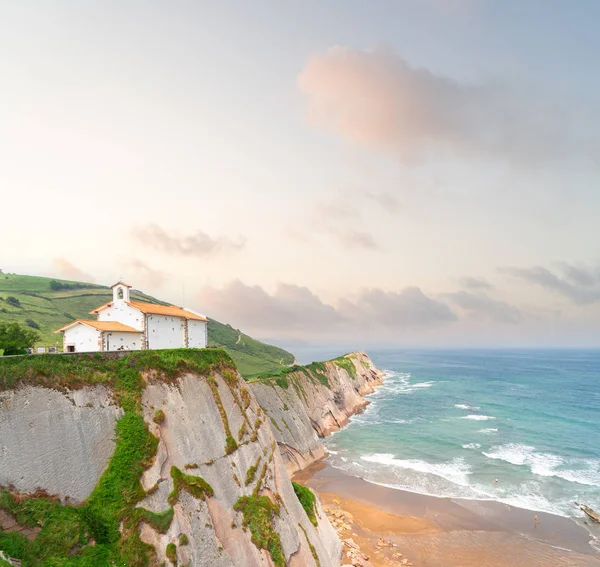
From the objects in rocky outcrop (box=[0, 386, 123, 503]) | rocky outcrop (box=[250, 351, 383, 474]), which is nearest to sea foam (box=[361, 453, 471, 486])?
rocky outcrop (box=[250, 351, 383, 474])

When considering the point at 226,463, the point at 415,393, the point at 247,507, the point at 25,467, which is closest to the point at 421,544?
the point at 247,507

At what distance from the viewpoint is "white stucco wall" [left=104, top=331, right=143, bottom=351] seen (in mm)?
30983

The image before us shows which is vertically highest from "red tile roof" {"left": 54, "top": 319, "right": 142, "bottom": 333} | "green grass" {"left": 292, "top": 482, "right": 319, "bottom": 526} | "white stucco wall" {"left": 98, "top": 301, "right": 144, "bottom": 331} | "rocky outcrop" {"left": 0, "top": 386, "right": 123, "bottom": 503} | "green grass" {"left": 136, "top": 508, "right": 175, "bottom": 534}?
"white stucco wall" {"left": 98, "top": 301, "right": 144, "bottom": 331}

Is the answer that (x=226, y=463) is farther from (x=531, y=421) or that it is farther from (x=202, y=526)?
(x=531, y=421)

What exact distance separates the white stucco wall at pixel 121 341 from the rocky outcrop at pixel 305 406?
20.2m

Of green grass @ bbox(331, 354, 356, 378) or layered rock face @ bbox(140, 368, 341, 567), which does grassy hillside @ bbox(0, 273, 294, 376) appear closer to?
green grass @ bbox(331, 354, 356, 378)

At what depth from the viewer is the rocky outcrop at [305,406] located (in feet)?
158

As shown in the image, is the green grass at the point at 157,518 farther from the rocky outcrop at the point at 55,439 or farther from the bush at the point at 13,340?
the bush at the point at 13,340

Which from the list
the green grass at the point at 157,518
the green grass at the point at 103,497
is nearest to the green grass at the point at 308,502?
the green grass at the point at 103,497

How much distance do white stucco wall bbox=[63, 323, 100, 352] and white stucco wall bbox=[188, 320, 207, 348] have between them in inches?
376

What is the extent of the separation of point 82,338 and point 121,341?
3.11 m

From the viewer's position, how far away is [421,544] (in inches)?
1230

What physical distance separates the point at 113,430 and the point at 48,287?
6492 inches

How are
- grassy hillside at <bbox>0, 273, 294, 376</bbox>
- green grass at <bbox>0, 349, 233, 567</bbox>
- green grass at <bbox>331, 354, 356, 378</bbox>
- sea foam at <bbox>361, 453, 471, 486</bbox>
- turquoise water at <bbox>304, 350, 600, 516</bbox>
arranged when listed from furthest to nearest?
grassy hillside at <bbox>0, 273, 294, 376</bbox> → green grass at <bbox>331, 354, 356, 378</bbox> → sea foam at <bbox>361, 453, 471, 486</bbox> → turquoise water at <bbox>304, 350, 600, 516</bbox> → green grass at <bbox>0, 349, 233, 567</bbox>
